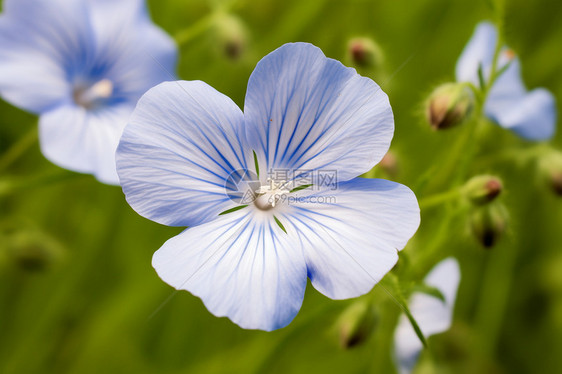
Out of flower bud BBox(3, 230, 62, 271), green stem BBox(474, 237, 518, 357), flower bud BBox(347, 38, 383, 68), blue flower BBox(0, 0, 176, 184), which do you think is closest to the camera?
blue flower BBox(0, 0, 176, 184)

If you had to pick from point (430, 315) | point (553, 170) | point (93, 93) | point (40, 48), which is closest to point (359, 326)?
point (430, 315)

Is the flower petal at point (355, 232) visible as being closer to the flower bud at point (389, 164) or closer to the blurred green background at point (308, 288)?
the flower bud at point (389, 164)

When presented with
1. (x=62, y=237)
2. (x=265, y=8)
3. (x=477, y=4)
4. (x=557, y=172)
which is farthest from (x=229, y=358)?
(x=477, y=4)

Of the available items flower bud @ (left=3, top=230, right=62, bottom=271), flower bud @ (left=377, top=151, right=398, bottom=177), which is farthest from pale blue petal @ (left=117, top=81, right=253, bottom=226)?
flower bud @ (left=3, top=230, right=62, bottom=271)

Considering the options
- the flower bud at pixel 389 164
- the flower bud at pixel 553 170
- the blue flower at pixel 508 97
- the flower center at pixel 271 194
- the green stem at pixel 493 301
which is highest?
the blue flower at pixel 508 97

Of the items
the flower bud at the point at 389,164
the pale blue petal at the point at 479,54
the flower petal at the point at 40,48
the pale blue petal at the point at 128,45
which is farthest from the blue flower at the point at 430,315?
the flower petal at the point at 40,48

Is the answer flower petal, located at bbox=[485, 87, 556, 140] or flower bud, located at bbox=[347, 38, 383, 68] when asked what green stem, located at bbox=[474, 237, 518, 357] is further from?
flower bud, located at bbox=[347, 38, 383, 68]
